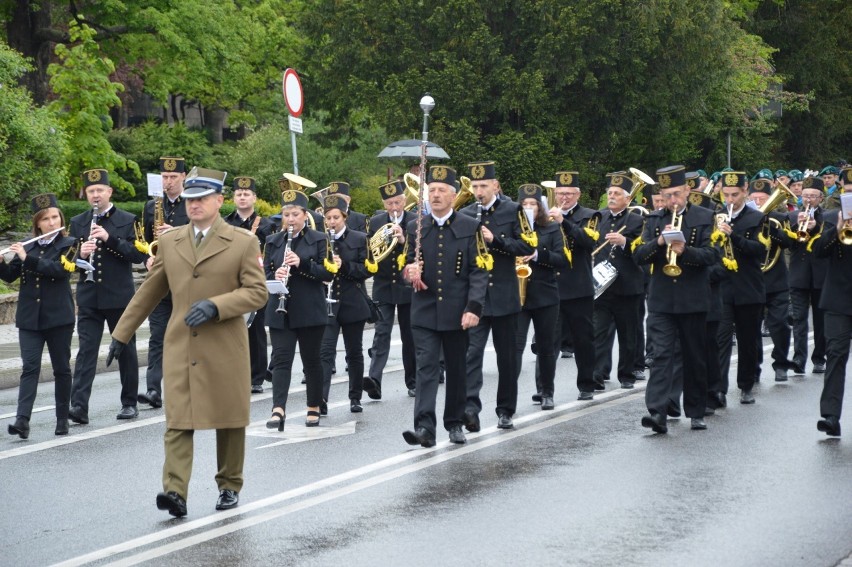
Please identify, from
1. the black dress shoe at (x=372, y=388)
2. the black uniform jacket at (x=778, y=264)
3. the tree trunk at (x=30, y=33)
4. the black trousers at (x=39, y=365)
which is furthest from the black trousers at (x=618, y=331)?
the tree trunk at (x=30, y=33)

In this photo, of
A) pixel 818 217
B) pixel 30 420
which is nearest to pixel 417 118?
pixel 818 217

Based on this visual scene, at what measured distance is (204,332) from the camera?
866 centimetres

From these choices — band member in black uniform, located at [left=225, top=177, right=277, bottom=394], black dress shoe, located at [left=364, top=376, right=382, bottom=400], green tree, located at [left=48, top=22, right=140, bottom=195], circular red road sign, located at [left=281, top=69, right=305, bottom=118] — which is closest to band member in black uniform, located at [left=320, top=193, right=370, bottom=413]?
black dress shoe, located at [left=364, top=376, right=382, bottom=400]

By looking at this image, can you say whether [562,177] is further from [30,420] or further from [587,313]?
[30,420]

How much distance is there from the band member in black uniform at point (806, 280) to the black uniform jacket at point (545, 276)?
11.5 feet

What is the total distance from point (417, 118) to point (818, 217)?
20281 millimetres

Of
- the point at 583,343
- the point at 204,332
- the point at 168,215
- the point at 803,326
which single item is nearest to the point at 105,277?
the point at 168,215

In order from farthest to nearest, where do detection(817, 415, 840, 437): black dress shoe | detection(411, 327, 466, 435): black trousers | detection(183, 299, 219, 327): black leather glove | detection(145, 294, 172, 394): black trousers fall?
detection(145, 294, 172, 394): black trousers < detection(817, 415, 840, 437): black dress shoe < detection(411, 327, 466, 435): black trousers < detection(183, 299, 219, 327): black leather glove

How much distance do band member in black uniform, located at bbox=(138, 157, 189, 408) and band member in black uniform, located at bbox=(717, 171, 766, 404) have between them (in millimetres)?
5034

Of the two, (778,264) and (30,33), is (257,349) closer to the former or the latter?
(778,264)

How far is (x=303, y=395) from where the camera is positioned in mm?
14359

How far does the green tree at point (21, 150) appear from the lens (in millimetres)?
22500

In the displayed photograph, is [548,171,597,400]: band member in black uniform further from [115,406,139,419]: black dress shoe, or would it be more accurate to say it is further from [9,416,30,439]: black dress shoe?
[9,416,30,439]: black dress shoe

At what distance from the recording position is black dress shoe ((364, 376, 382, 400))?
13759 mm
